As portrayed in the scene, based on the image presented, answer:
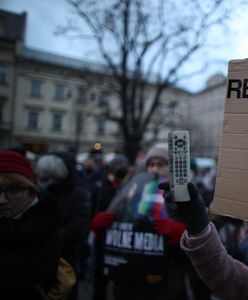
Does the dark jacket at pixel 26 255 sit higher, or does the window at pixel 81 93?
the window at pixel 81 93

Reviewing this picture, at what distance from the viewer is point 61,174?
303cm

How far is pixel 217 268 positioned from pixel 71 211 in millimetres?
1624

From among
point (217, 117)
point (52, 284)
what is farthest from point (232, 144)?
point (217, 117)

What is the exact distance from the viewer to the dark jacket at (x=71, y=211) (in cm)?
277

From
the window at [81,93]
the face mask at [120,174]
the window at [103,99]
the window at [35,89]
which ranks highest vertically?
the window at [35,89]

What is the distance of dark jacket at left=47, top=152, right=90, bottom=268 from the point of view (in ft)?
9.09

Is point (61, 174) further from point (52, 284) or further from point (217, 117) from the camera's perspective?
point (217, 117)

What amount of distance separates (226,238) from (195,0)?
3.61m

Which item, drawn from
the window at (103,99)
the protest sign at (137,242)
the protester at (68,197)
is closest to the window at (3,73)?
the window at (103,99)

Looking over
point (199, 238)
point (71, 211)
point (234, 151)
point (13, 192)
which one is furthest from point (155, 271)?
point (234, 151)

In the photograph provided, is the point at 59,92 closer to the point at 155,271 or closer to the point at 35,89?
the point at 35,89

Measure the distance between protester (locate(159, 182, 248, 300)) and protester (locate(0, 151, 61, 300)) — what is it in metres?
0.85

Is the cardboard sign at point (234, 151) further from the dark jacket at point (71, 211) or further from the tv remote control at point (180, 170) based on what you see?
the dark jacket at point (71, 211)

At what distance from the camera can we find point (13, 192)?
2.09 meters
